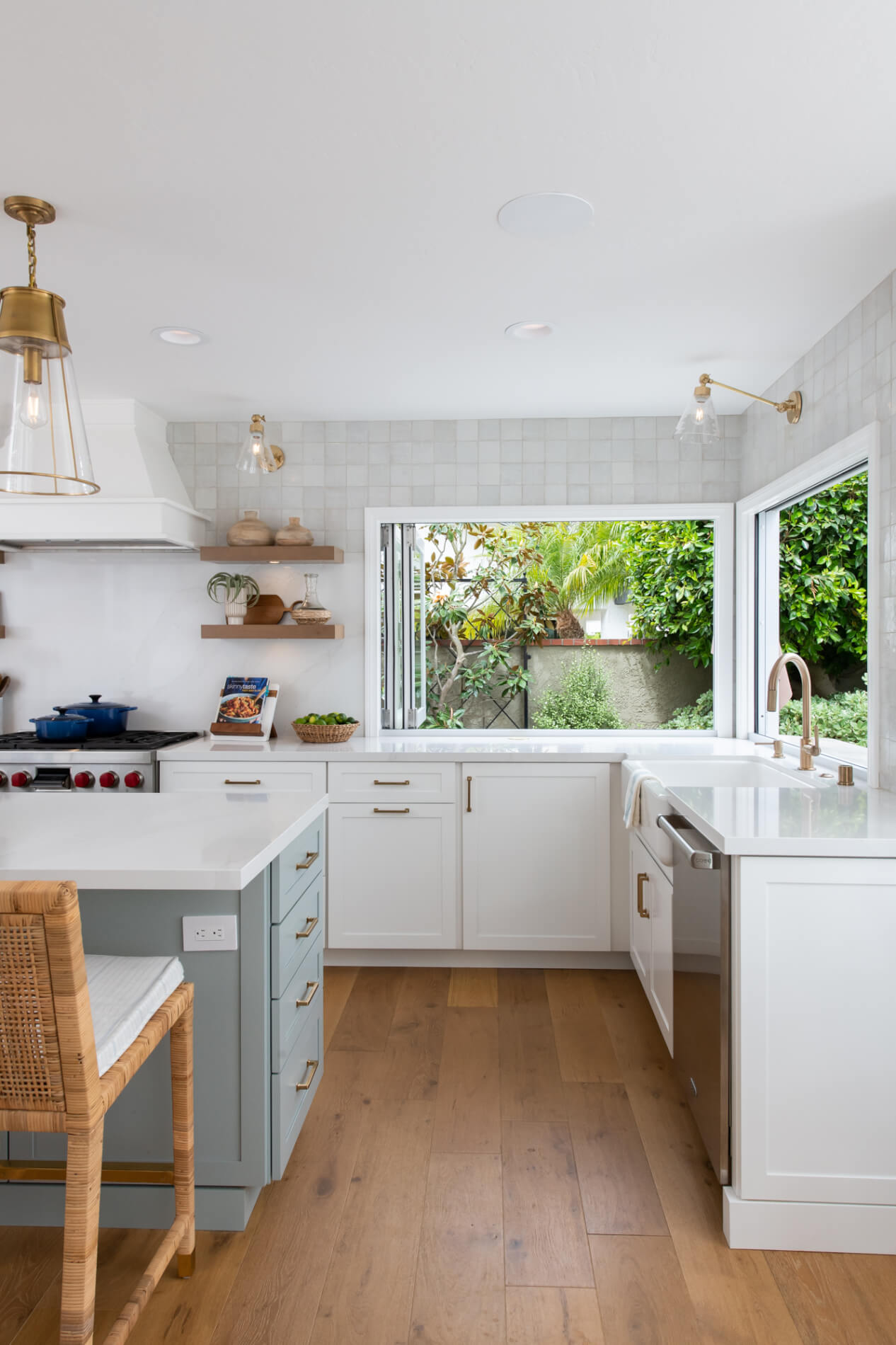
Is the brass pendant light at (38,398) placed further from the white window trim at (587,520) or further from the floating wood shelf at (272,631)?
the white window trim at (587,520)

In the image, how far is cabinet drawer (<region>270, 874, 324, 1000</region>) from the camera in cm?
191

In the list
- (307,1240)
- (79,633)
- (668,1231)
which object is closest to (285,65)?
(307,1240)

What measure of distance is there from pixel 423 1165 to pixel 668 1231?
0.62m

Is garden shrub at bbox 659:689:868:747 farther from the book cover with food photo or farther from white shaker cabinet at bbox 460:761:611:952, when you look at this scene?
the book cover with food photo

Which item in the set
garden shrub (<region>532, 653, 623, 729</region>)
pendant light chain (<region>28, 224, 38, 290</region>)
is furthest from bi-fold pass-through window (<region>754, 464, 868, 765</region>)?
pendant light chain (<region>28, 224, 38, 290</region>)

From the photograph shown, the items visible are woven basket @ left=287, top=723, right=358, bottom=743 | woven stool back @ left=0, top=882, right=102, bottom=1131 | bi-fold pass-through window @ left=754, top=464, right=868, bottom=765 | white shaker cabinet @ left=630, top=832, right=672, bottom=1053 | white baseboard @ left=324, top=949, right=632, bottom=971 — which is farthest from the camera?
woven basket @ left=287, top=723, right=358, bottom=743

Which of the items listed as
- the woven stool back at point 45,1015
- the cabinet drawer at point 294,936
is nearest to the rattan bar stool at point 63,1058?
the woven stool back at point 45,1015

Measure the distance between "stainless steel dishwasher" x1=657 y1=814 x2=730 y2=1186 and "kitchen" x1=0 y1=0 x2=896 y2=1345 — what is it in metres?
0.02

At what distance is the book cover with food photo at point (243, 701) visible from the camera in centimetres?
385

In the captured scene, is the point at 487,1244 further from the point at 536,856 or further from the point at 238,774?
the point at 238,774

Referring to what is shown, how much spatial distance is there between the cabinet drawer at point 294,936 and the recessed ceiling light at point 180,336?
1858 millimetres

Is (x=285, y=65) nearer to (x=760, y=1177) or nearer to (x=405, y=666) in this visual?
(x=760, y=1177)

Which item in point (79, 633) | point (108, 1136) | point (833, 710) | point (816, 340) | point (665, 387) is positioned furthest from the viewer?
point (79, 633)

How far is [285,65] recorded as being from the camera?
61.6 inches
